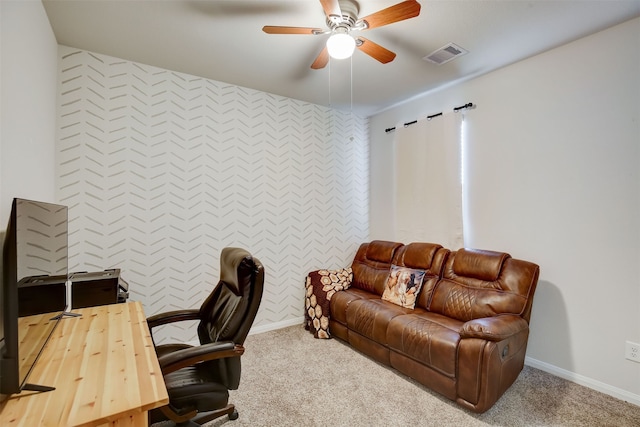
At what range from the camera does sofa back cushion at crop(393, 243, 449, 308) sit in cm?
289

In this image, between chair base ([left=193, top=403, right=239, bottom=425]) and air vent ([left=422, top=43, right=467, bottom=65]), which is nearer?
chair base ([left=193, top=403, right=239, bottom=425])

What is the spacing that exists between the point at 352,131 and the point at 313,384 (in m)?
3.11

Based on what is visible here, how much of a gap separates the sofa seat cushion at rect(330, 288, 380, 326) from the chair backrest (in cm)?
146

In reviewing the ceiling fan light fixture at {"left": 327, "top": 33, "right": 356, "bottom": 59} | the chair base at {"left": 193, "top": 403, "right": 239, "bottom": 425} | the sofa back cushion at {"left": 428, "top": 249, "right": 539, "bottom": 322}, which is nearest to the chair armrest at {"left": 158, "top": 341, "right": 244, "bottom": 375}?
the chair base at {"left": 193, "top": 403, "right": 239, "bottom": 425}

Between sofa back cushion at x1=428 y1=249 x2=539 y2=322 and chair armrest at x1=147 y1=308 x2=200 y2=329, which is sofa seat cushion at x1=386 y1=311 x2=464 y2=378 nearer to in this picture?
sofa back cushion at x1=428 y1=249 x2=539 y2=322

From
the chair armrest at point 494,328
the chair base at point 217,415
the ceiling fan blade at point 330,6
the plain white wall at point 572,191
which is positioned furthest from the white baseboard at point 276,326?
the ceiling fan blade at point 330,6

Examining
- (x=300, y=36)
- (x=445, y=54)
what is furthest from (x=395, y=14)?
(x=445, y=54)

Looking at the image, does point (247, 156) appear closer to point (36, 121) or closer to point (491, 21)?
point (36, 121)

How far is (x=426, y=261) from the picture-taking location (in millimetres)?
3039

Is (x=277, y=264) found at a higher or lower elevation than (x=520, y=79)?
lower

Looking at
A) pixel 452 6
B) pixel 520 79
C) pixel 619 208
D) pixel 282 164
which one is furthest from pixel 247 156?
pixel 619 208

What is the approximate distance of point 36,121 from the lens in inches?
74.0

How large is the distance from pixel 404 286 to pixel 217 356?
1990mm

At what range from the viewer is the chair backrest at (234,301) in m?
1.62
